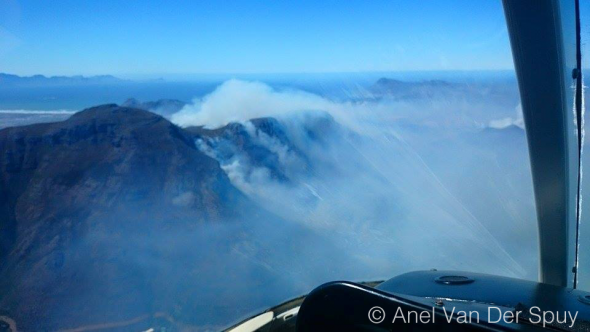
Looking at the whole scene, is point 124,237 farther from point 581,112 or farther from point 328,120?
point 581,112

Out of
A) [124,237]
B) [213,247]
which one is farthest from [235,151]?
[124,237]

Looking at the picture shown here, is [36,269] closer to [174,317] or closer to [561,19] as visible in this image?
[174,317]

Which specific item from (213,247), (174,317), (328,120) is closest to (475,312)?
(174,317)

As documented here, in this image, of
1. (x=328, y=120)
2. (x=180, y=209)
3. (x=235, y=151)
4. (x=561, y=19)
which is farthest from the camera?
(x=328, y=120)

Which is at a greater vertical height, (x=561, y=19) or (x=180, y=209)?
(x=561, y=19)

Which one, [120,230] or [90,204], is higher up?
[90,204]

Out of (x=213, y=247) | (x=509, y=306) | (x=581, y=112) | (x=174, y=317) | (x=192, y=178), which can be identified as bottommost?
(x=174, y=317)

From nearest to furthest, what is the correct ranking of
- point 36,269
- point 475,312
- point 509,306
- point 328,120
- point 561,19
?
point 475,312
point 509,306
point 561,19
point 36,269
point 328,120

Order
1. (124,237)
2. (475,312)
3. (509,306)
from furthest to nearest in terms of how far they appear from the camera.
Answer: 1. (124,237)
2. (509,306)
3. (475,312)

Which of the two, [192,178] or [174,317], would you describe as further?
[192,178]
